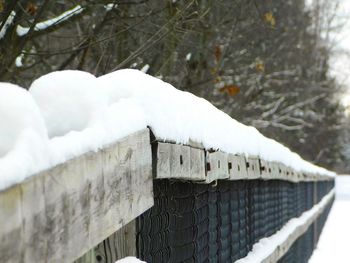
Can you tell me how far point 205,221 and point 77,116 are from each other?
1.87 m

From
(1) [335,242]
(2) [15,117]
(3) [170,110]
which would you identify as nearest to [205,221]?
(3) [170,110]

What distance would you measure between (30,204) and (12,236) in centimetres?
7

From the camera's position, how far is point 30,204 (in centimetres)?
117

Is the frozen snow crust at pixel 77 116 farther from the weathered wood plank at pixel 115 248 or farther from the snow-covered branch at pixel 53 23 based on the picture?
the snow-covered branch at pixel 53 23

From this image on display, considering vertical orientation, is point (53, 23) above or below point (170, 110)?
above

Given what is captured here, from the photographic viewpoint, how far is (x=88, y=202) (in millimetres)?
1462

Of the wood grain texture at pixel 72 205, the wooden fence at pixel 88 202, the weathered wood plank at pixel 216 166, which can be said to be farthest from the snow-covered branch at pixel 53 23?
the wood grain texture at pixel 72 205

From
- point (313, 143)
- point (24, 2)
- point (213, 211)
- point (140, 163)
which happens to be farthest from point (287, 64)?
point (313, 143)

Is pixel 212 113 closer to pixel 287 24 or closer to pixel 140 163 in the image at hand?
pixel 140 163

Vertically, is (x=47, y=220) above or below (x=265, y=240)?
above

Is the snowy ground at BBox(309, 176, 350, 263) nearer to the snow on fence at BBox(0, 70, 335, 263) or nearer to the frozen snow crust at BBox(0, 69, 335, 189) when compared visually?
the snow on fence at BBox(0, 70, 335, 263)

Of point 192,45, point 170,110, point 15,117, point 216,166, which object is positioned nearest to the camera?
point 15,117

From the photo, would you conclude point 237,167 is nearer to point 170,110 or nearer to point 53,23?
point 170,110

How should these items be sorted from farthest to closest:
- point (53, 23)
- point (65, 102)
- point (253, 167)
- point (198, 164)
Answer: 1. point (53, 23)
2. point (253, 167)
3. point (198, 164)
4. point (65, 102)
